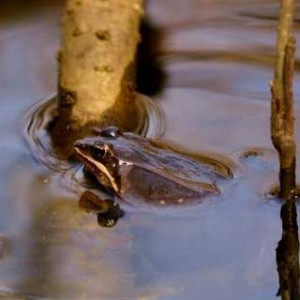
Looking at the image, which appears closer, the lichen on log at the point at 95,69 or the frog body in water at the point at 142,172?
the frog body in water at the point at 142,172

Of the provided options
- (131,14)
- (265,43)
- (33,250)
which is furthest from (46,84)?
(33,250)

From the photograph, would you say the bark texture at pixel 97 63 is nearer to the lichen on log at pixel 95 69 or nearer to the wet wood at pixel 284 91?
the lichen on log at pixel 95 69

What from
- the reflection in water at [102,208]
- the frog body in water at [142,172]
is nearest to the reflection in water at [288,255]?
the frog body in water at [142,172]

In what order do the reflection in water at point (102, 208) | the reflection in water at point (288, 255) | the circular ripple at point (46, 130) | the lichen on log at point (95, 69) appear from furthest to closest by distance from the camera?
the lichen on log at point (95, 69), the circular ripple at point (46, 130), the reflection in water at point (102, 208), the reflection in water at point (288, 255)

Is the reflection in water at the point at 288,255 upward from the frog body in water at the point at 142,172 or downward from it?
downward

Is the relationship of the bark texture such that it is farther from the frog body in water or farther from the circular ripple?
the frog body in water

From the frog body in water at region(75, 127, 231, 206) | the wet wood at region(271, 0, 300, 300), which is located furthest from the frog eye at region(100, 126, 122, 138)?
the wet wood at region(271, 0, 300, 300)

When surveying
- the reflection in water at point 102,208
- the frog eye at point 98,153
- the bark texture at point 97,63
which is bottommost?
the reflection in water at point 102,208

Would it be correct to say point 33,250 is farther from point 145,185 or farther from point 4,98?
point 4,98
